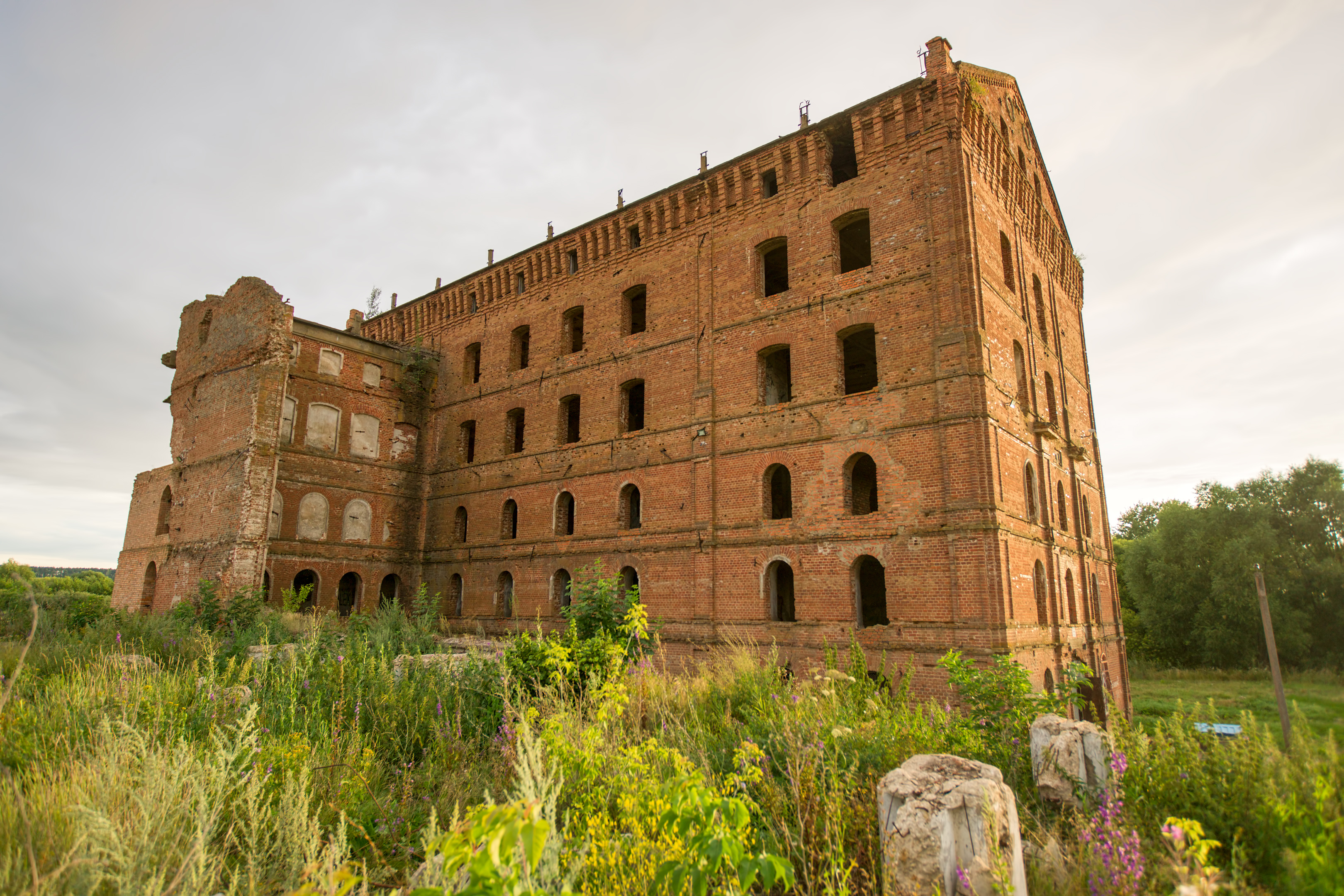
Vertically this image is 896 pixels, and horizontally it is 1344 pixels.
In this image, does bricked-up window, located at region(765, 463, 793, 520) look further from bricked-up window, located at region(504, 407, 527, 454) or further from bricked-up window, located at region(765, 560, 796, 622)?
bricked-up window, located at region(504, 407, 527, 454)

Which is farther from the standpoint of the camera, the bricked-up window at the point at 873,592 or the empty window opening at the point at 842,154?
the empty window opening at the point at 842,154

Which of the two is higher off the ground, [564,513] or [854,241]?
[854,241]

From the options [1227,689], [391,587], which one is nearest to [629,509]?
[391,587]

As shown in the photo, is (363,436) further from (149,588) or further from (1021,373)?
A: (1021,373)

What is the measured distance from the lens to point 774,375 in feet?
53.4

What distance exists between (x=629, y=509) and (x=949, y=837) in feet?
48.5

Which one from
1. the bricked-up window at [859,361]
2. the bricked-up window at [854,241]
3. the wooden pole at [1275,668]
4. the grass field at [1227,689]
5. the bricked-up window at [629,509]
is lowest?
the grass field at [1227,689]

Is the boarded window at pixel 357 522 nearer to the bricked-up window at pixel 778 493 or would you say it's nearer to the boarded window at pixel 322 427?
the boarded window at pixel 322 427

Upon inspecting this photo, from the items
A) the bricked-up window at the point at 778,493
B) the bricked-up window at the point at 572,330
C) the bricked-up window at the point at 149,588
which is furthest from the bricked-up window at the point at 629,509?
the bricked-up window at the point at 149,588

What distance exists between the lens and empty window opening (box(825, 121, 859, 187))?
15562 mm

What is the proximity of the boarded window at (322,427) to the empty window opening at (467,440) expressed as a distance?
3.58 metres

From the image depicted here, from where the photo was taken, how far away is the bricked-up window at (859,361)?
652 inches

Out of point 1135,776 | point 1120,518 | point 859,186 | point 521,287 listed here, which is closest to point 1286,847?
point 1135,776

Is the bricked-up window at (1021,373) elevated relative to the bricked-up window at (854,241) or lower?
lower
